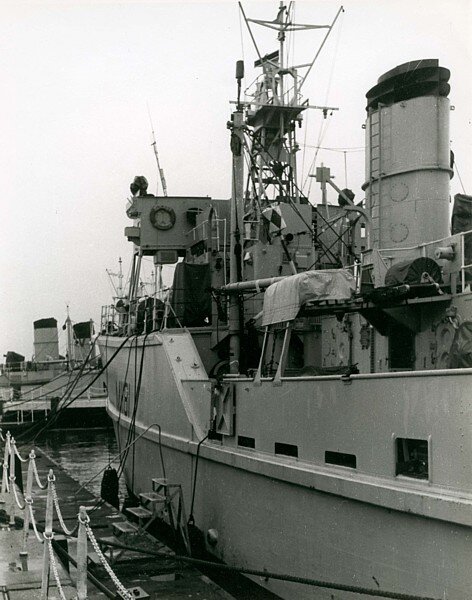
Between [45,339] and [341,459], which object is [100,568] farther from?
[45,339]

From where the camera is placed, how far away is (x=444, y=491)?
5.93 meters

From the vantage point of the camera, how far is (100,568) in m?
9.45

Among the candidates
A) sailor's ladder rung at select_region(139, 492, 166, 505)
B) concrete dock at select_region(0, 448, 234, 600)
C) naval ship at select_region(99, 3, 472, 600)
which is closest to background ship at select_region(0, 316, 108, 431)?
naval ship at select_region(99, 3, 472, 600)

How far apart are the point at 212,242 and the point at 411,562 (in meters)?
9.04

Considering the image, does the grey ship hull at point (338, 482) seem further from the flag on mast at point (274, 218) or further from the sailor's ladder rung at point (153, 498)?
the flag on mast at point (274, 218)

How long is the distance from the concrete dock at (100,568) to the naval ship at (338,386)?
755 mm

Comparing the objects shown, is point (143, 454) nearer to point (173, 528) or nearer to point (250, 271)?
point (173, 528)

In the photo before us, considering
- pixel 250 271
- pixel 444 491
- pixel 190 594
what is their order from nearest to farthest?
1. pixel 444 491
2. pixel 190 594
3. pixel 250 271

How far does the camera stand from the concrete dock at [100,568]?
22.8 ft

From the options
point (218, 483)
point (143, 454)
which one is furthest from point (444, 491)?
point (143, 454)

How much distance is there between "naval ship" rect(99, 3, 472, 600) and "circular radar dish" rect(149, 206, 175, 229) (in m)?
0.83

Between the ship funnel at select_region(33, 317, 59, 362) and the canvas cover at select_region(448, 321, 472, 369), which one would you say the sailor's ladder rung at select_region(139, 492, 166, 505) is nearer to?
the canvas cover at select_region(448, 321, 472, 369)

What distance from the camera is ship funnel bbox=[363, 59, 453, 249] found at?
9.36m

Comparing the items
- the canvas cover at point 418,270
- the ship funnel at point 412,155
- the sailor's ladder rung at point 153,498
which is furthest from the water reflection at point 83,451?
the canvas cover at point 418,270
